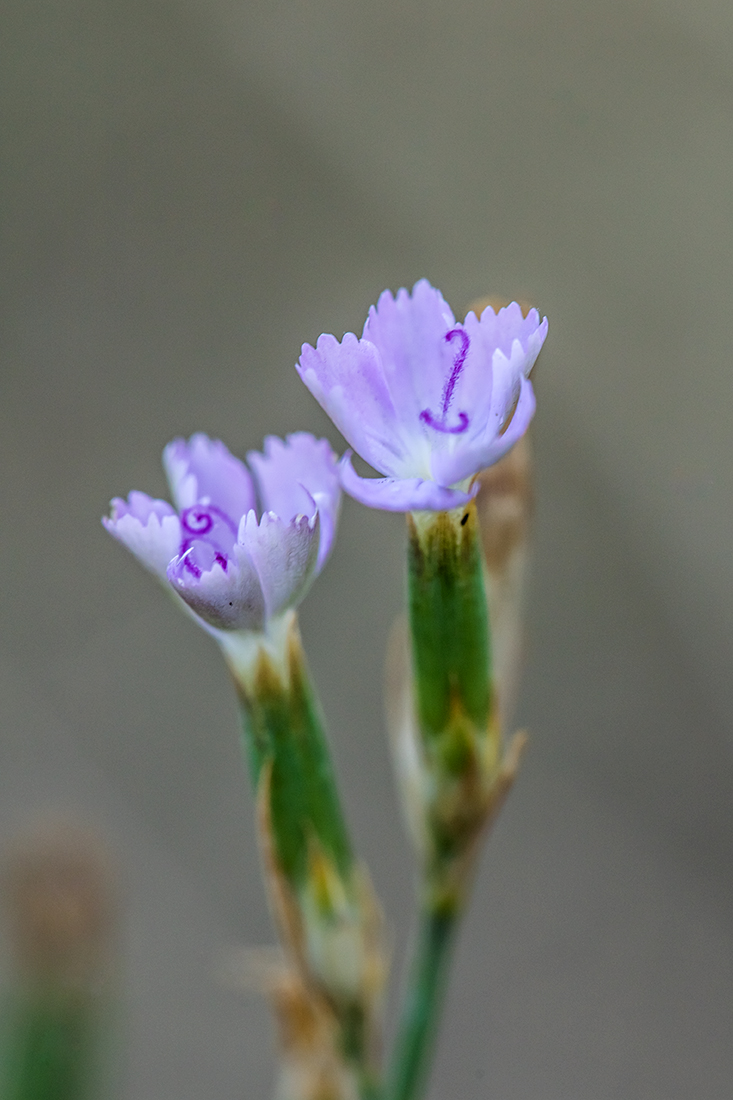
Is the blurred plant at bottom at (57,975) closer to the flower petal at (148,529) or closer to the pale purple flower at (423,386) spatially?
the flower petal at (148,529)

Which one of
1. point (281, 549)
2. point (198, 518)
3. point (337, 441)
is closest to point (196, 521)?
point (198, 518)

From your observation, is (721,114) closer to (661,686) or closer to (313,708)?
(661,686)

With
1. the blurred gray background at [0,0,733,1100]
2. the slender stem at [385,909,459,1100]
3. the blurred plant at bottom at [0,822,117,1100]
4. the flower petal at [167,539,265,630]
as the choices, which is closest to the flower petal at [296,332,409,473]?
the flower petal at [167,539,265,630]

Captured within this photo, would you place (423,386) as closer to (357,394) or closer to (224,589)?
(357,394)

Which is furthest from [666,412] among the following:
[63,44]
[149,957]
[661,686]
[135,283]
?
[63,44]

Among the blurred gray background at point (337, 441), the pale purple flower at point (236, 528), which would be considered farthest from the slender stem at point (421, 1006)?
the blurred gray background at point (337, 441)

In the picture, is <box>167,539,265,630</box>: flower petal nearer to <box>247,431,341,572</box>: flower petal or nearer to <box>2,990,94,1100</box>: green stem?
<box>247,431,341,572</box>: flower petal
